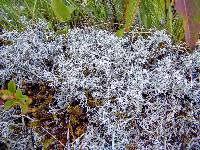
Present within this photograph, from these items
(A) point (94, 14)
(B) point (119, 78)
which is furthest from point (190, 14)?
(A) point (94, 14)

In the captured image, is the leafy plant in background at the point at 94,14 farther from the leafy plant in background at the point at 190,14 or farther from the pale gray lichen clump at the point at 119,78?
the leafy plant in background at the point at 190,14

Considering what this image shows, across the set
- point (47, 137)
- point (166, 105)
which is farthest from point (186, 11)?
point (47, 137)

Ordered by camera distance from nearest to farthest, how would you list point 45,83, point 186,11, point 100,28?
point 186,11 → point 45,83 → point 100,28

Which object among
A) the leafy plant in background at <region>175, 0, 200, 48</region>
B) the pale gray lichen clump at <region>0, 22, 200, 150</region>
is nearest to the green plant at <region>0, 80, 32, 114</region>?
the pale gray lichen clump at <region>0, 22, 200, 150</region>

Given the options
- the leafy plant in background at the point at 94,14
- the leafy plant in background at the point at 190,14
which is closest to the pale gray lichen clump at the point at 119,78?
the leafy plant in background at the point at 94,14

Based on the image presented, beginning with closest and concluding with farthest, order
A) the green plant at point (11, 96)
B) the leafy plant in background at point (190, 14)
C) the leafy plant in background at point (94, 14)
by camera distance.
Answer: the leafy plant in background at point (190, 14), the green plant at point (11, 96), the leafy plant in background at point (94, 14)

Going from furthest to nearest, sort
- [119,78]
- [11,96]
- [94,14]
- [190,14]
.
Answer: [94,14] → [119,78] → [11,96] → [190,14]

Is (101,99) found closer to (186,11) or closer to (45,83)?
(45,83)

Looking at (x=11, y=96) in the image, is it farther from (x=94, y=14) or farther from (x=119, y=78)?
(x=94, y=14)
